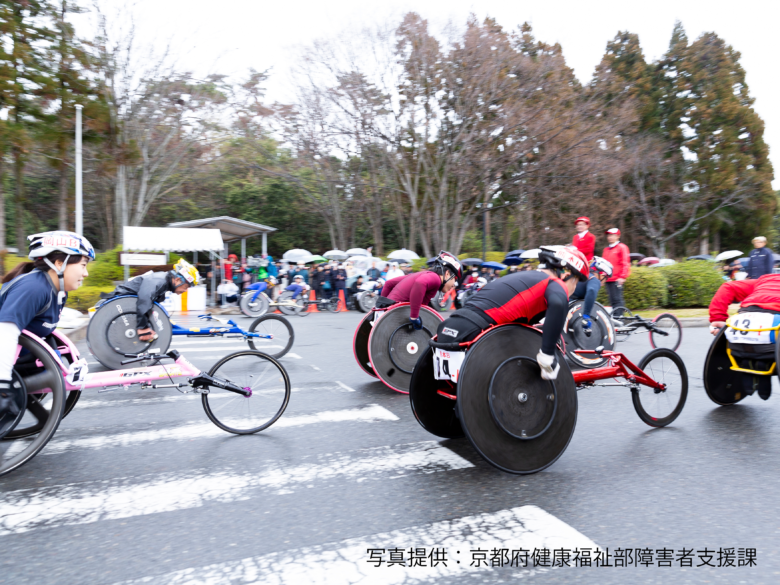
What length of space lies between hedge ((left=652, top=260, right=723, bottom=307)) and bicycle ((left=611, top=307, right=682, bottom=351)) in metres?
7.41

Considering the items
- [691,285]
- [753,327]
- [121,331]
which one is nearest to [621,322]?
[753,327]

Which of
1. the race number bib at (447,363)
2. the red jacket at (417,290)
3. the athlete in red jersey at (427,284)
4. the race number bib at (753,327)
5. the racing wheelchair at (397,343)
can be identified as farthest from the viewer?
the racing wheelchair at (397,343)

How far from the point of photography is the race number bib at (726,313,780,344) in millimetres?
5469

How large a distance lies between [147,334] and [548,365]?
18.6 ft

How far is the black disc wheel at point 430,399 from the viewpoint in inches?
187

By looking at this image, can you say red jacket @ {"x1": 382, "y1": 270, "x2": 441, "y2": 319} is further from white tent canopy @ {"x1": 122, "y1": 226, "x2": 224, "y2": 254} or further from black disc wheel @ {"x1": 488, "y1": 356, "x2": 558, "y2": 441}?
white tent canopy @ {"x1": 122, "y1": 226, "x2": 224, "y2": 254}

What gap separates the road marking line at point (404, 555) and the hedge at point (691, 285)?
1613cm

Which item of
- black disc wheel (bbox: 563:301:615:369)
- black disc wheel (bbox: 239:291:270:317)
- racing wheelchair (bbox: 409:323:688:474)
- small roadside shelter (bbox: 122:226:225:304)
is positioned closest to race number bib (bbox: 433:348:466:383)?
racing wheelchair (bbox: 409:323:688:474)

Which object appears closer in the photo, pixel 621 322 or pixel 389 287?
pixel 389 287

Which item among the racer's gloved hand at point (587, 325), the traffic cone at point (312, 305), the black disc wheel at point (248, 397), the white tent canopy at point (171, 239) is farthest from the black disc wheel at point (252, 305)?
the black disc wheel at point (248, 397)

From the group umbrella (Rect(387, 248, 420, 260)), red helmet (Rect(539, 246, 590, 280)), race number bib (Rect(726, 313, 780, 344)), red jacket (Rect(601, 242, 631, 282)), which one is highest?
umbrella (Rect(387, 248, 420, 260))

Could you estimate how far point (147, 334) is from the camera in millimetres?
7766

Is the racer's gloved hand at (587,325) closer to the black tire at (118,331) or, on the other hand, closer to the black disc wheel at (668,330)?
the black disc wheel at (668,330)

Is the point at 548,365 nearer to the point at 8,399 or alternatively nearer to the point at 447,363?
the point at 447,363
